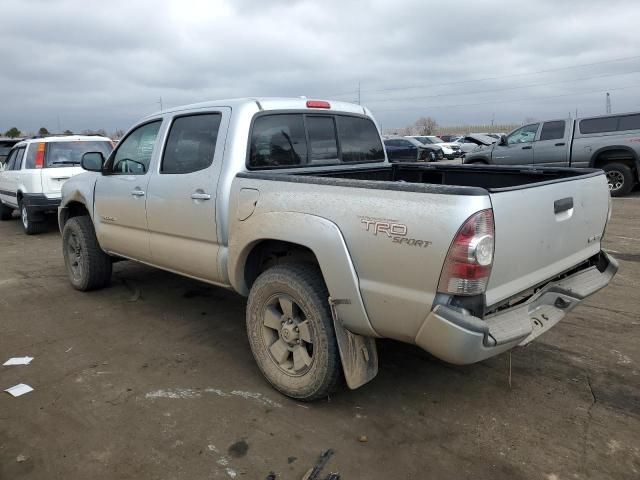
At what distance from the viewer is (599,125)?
1278cm

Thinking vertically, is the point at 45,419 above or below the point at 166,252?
below

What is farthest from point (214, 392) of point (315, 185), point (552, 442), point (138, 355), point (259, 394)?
point (552, 442)

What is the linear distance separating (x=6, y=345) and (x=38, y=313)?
2.67 ft

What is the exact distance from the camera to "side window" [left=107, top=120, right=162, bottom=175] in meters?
4.65

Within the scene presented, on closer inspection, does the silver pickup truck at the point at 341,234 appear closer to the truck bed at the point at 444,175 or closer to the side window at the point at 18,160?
the truck bed at the point at 444,175

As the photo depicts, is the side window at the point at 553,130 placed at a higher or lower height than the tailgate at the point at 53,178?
higher

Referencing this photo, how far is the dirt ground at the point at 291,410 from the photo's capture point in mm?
2768

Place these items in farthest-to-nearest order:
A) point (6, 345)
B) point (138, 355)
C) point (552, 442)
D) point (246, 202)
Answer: point (6, 345) < point (138, 355) < point (246, 202) < point (552, 442)

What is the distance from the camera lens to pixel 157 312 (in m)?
5.18

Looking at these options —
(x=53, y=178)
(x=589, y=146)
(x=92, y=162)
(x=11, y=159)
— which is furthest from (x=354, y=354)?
(x=589, y=146)

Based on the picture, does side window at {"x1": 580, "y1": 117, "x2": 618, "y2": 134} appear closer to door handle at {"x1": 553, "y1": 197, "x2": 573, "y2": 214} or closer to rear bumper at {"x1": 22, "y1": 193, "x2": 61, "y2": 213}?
door handle at {"x1": 553, "y1": 197, "x2": 573, "y2": 214}

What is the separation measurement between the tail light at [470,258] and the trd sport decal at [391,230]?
15 centimetres

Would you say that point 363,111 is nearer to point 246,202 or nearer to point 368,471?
point 246,202

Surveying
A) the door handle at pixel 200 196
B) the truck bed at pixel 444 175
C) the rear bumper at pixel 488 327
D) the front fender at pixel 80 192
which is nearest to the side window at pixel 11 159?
the front fender at pixel 80 192
